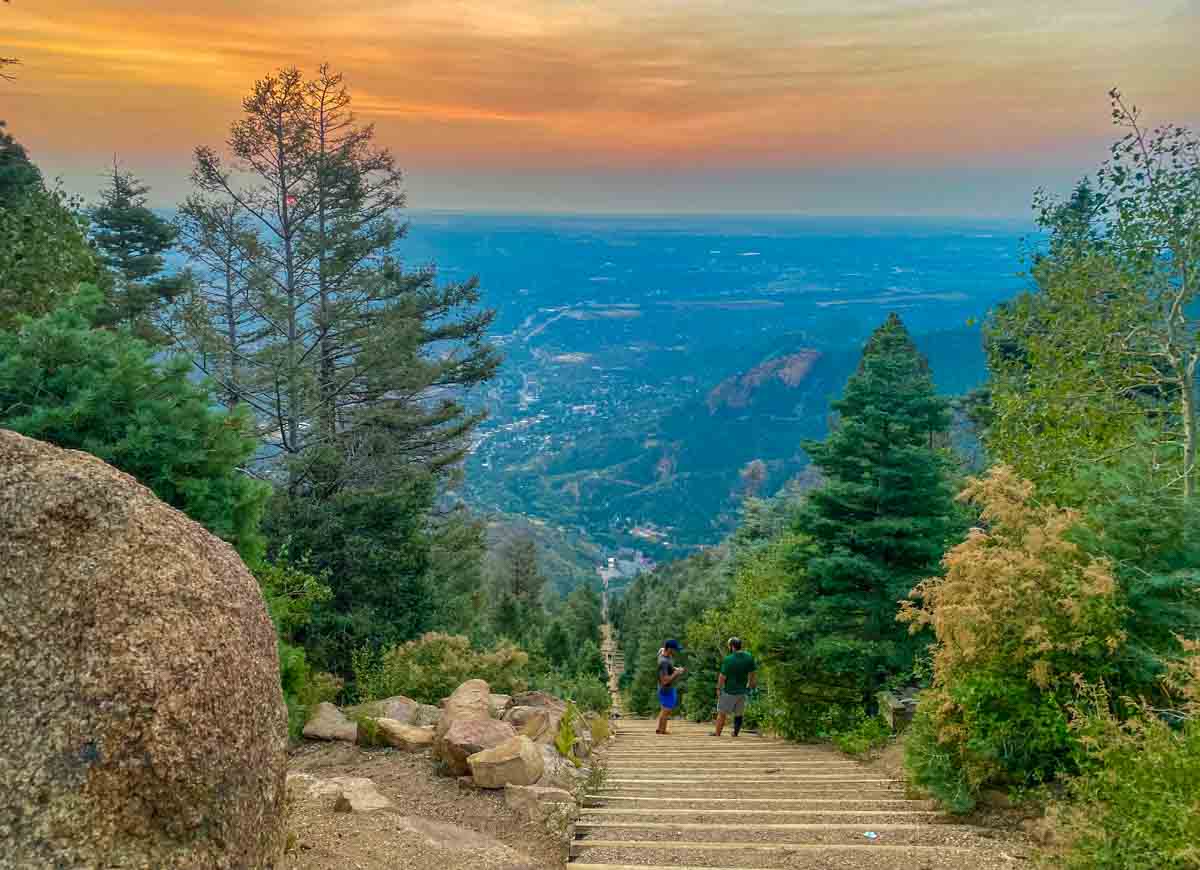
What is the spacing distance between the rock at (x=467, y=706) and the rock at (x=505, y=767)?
752mm

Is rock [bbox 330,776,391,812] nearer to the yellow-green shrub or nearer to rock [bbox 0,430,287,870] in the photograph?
rock [bbox 0,430,287,870]

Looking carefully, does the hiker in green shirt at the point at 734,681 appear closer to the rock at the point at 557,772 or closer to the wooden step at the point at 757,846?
the rock at the point at 557,772

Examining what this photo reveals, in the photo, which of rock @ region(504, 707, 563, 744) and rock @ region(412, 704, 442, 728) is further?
rock @ region(412, 704, 442, 728)

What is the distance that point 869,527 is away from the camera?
11.9 meters

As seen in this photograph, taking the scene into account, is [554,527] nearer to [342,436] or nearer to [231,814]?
[342,436]

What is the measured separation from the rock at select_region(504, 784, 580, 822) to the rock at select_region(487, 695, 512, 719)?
2358 millimetres

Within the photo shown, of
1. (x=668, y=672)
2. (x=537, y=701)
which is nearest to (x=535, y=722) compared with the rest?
(x=537, y=701)

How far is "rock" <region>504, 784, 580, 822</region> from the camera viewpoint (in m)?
6.71


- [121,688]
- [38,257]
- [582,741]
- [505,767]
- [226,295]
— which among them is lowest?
[582,741]

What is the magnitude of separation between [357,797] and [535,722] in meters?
2.81

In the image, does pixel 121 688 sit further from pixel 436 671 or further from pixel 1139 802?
pixel 436 671

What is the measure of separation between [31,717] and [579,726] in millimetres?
7855

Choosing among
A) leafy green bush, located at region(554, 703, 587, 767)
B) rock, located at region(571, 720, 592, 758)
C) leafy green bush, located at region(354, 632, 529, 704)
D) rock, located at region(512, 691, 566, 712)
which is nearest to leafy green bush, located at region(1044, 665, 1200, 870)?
leafy green bush, located at region(554, 703, 587, 767)

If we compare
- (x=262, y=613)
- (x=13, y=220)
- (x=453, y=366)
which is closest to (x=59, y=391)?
(x=262, y=613)
